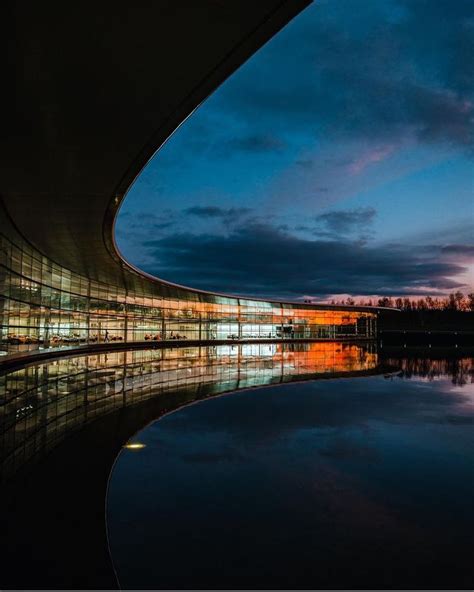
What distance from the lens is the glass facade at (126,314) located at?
2244cm

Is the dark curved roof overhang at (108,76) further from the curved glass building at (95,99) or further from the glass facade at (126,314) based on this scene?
the glass facade at (126,314)

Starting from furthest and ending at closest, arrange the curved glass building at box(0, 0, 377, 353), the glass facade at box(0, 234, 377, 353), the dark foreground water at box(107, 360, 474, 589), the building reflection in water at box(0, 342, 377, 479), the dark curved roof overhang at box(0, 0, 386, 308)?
the glass facade at box(0, 234, 377, 353), the building reflection in water at box(0, 342, 377, 479), the curved glass building at box(0, 0, 377, 353), the dark curved roof overhang at box(0, 0, 386, 308), the dark foreground water at box(107, 360, 474, 589)

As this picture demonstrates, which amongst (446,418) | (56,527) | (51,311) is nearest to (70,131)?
(56,527)

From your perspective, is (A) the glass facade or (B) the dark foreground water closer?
(B) the dark foreground water

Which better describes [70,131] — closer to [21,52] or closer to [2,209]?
[21,52]

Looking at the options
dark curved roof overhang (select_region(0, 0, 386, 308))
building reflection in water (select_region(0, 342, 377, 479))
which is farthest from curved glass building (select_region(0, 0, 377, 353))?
building reflection in water (select_region(0, 342, 377, 479))

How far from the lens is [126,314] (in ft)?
140

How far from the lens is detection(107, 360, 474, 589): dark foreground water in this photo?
3.14 m

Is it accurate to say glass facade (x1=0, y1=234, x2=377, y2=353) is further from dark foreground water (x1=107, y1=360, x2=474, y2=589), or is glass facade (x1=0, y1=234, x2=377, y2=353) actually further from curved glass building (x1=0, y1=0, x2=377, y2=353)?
dark foreground water (x1=107, y1=360, x2=474, y2=589)

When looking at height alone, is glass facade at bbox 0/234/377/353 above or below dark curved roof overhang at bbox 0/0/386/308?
below

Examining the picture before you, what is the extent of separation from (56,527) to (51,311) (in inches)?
1150

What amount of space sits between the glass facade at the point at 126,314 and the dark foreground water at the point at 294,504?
15.1 m

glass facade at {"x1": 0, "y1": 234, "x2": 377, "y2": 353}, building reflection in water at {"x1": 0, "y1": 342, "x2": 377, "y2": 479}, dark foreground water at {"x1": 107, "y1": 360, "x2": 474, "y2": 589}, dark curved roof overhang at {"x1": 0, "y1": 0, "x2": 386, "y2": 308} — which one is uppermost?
→ dark curved roof overhang at {"x1": 0, "y1": 0, "x2": 386, "y2": 308}

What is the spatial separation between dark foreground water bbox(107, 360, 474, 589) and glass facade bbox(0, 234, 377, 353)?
1510cm
